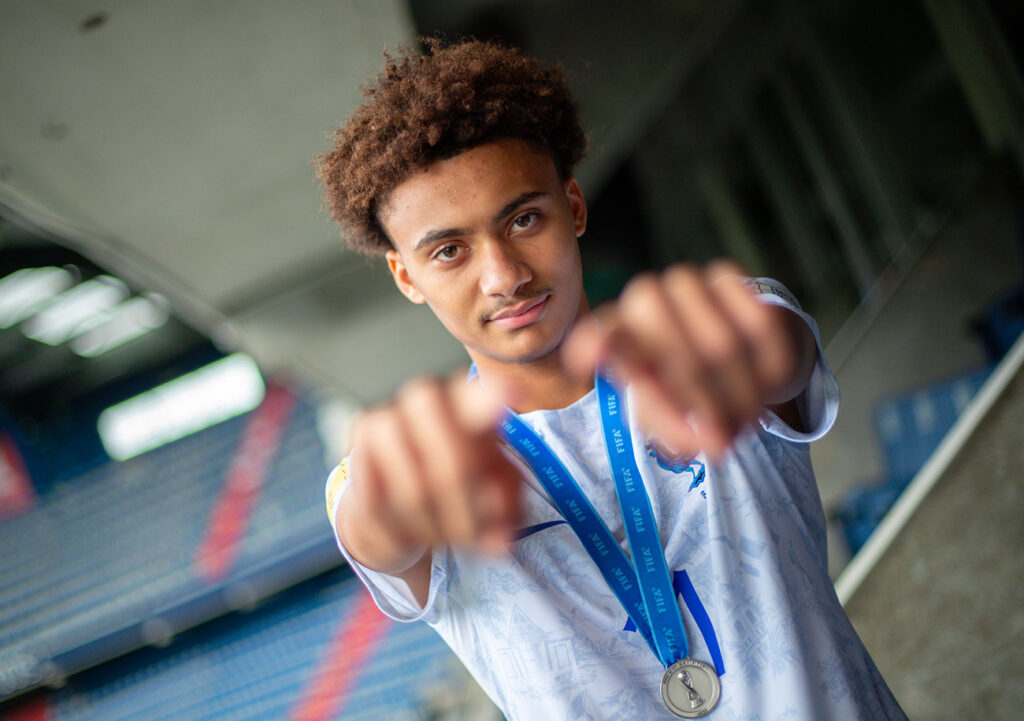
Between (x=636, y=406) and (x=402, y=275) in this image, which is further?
Answer: (x=402, y=275)

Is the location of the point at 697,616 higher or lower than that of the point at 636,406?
lower

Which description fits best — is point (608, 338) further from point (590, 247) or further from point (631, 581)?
point (590, 247)

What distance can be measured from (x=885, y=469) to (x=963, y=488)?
1.63ft

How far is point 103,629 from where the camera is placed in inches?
328

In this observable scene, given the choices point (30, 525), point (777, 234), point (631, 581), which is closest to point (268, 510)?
point (30, 525)

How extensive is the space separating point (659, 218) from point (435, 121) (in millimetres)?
5267

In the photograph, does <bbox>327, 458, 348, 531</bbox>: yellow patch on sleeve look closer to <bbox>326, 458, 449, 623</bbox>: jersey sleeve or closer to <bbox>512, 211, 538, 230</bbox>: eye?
<bbox>326, 458, 449, 623</bbox>: jersey sleeve

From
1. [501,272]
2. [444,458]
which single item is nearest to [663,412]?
Result: [444,458]

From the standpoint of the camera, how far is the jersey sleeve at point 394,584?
0.76 meters

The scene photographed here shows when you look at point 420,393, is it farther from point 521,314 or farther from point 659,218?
point 659,218

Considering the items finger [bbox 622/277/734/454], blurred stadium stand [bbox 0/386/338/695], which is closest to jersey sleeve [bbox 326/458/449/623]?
finger [bbox 622/277/734/454]

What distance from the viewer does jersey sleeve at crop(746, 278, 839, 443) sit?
73 centimetres

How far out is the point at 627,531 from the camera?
2.56ft

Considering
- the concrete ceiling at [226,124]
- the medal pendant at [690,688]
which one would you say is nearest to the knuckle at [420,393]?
the medal pendant at [690,688]
